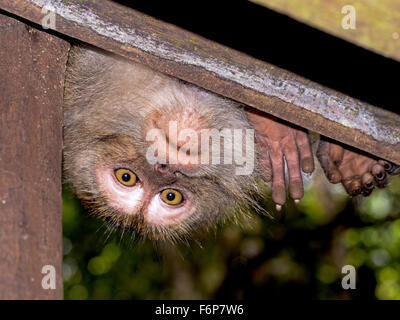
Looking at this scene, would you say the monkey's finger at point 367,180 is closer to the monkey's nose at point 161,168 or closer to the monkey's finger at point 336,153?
the monkey's finger at point 336,153

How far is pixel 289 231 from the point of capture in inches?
275

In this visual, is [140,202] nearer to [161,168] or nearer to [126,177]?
[126,177]

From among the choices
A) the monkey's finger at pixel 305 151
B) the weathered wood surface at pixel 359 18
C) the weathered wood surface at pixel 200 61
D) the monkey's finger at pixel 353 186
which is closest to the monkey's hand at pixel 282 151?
the monkey's finger at pixel 305 151

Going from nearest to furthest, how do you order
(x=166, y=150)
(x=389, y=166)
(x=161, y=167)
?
(x=166, y=150)
(x=161, y=167)
(x=389, y=166)

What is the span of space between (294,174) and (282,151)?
0.13 metres

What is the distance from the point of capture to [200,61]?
177cm

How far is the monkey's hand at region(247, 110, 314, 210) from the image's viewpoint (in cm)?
290

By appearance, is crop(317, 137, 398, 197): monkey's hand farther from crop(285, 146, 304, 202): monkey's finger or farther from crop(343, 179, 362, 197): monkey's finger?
crop(285, 146, 304, 202): monkey's finger

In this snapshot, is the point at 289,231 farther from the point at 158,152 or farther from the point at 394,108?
the point at 394,108

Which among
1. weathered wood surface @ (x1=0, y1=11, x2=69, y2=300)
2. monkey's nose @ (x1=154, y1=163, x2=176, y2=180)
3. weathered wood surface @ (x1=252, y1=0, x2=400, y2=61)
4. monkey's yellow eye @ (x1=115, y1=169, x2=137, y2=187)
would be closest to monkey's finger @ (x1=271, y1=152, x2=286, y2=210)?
monkey's nose @ (x1=154, y1=163, x2=176, y2=180)

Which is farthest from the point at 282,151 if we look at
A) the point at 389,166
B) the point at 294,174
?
the point at 389,166

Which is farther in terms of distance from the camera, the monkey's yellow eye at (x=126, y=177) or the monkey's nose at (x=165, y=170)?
the monkey's yellow eye at (x=126, y=177)

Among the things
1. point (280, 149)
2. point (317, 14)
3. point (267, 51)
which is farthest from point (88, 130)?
point (317, 14)

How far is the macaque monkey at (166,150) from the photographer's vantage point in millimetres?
2777
